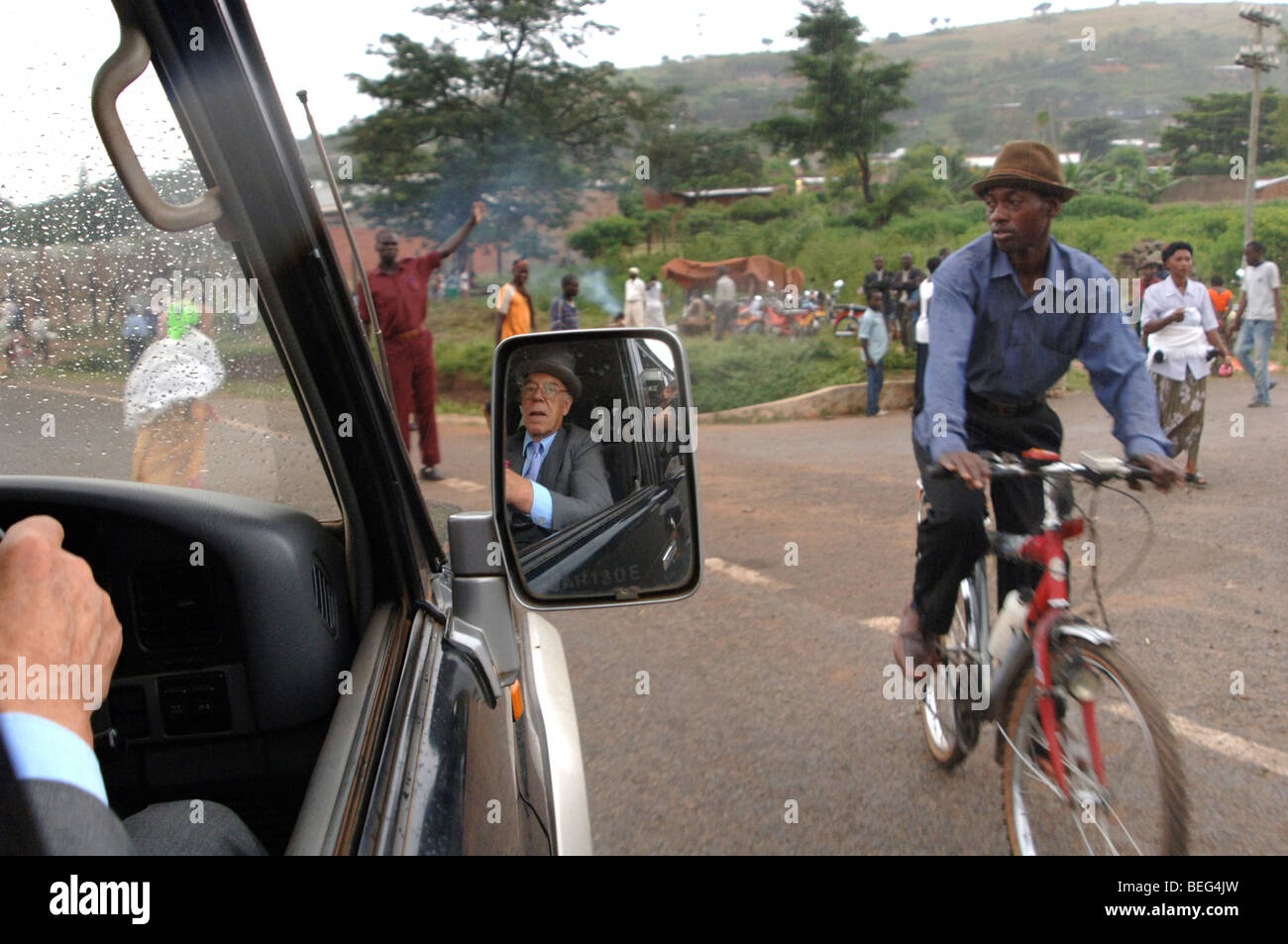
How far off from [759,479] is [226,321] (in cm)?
910

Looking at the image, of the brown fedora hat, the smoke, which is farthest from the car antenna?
the smoke

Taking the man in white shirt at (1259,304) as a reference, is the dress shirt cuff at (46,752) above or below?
above

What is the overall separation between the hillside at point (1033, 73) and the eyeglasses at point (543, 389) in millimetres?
86007

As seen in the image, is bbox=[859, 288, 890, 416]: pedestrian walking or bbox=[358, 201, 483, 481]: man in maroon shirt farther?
bbox=[859, 288, 890, 416]: pedestrian walking

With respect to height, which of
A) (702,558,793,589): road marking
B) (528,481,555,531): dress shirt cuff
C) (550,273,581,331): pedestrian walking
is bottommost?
(702,558,793,589): road marking

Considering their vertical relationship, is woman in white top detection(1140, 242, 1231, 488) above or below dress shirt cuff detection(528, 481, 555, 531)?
below

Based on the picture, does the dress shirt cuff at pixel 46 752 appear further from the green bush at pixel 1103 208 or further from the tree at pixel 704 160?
the tree at pixel 704 160

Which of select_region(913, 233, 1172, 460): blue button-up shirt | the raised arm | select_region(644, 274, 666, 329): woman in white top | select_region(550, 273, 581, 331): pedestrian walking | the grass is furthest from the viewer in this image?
select_region(644, 274, 666, 329): woman in white top

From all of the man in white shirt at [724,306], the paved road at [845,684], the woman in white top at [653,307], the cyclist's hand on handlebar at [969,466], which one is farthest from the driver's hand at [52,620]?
the man in white shirt at [724,306]

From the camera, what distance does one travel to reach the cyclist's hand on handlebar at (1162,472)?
2775 millimetres

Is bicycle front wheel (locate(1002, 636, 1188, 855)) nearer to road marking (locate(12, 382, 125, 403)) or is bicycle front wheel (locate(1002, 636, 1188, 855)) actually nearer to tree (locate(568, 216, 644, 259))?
road marking (locate(12, 382, 125, 403))

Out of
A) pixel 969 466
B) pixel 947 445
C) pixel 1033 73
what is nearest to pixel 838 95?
pixel 947 445

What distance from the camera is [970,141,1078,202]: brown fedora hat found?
3471 millimetres

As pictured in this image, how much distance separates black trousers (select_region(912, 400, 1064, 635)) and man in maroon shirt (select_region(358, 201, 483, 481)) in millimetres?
6915
